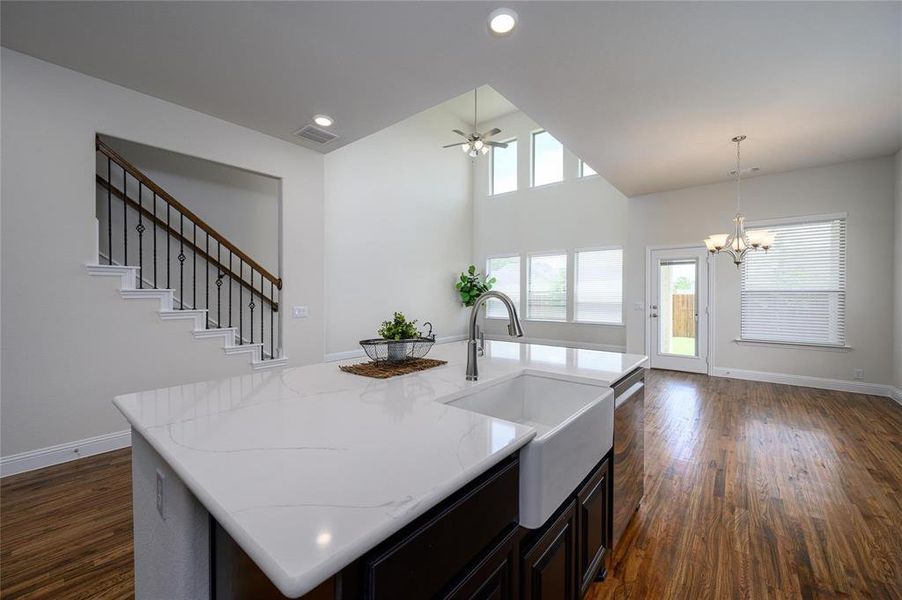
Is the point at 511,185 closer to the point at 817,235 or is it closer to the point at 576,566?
the point at 817,235

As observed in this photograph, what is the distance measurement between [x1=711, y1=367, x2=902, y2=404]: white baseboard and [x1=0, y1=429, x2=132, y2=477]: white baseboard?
730 cm

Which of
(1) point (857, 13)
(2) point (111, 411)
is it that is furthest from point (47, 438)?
(1) point (857, 13)

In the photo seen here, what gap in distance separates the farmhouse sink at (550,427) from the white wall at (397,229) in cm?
466

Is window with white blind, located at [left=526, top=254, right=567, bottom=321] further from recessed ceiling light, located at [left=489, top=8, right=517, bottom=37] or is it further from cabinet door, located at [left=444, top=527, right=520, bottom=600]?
cabinet door, located at [left=444, top=527, right=520, bottom=600]

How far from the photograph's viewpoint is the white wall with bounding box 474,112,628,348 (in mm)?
7191

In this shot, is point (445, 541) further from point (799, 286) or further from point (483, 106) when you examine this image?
point (483, 106)

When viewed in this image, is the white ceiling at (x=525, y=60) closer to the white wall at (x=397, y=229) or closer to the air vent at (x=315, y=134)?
the air vent at (x=315, y=134)

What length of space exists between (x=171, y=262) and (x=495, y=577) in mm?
4789

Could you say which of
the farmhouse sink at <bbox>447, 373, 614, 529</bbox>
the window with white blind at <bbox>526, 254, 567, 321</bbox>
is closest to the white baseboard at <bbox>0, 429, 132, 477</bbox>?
the farmhouse sink at <bbox>447, 373, 614, 529</bbox>

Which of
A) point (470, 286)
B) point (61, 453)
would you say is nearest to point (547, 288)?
point (470, 286)

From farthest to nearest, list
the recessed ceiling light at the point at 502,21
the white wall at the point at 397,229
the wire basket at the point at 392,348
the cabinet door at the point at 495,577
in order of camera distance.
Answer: the white wall at the point at 397,229, the recessed ceiling light at the point at 502,21, the wire basket at the point at 392,348, the cabinet door at the point at 495,577

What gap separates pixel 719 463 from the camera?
111 inches

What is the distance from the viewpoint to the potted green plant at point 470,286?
8.27 m

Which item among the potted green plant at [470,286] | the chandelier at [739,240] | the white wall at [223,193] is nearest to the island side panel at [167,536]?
the white wall at [223,193]
